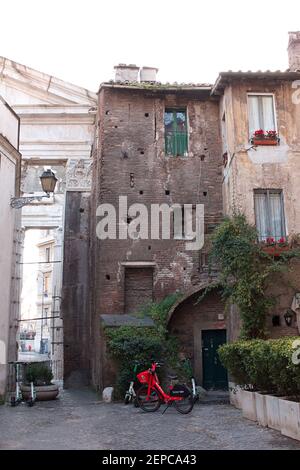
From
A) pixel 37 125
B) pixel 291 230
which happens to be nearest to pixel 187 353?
pixel 291 230

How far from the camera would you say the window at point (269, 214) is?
46.9ft

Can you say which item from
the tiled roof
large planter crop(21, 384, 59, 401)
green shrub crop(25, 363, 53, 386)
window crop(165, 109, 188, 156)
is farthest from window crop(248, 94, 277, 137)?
large planter crop(21, 384, 59, 401)

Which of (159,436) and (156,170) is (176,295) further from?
→ (159,436)

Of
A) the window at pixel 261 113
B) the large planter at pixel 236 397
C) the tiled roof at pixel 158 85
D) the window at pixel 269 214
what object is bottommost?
the large planter at pixel 236 397

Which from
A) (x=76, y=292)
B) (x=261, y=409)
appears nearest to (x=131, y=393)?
(x=261, y=409)

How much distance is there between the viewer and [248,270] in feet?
43.4

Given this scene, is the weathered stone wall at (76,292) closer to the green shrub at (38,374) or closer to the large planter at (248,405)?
the green shrub at (38,374)

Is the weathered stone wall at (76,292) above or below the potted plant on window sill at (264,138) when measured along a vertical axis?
below

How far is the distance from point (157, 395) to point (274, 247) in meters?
4.76

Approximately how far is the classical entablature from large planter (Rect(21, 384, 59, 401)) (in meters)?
8.75

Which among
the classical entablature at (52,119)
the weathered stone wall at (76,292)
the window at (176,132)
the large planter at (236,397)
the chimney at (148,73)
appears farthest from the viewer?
the classical entablature at (52,119)

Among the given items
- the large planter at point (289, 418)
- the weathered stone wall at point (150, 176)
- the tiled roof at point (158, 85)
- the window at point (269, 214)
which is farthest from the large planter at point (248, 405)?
the tiled roof at point (158, 85)

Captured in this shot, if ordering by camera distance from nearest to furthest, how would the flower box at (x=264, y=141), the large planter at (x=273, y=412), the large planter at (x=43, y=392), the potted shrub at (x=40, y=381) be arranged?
the large planter at (x=273, y=412) < the large planter at (x=43, y=392) < the potted shrub at (x=40, y=381) < the flower box at (x=264, y=141)

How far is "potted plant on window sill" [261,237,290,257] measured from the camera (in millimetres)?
13430
